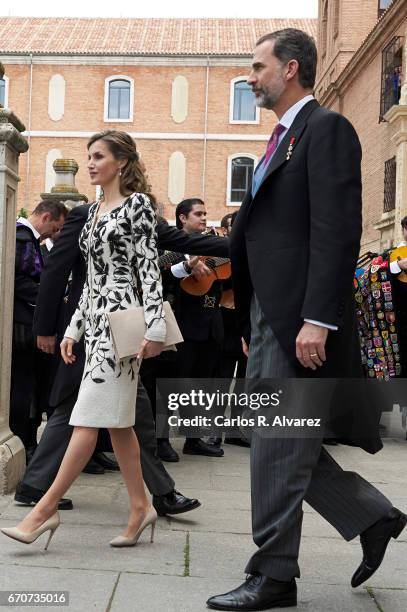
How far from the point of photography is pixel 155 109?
42219mm

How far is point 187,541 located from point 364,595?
1.02 meters

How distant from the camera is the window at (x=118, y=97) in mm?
42625

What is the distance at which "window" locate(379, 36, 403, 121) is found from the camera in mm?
23016

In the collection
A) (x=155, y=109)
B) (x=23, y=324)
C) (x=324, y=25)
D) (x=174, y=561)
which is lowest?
(x=174, y=561)

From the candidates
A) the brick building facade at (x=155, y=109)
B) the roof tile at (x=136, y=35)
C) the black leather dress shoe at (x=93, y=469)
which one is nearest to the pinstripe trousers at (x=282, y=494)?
the black leather dress shoe at (x=93, y=469)

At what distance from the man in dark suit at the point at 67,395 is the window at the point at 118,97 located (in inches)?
1532

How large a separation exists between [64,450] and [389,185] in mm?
19602

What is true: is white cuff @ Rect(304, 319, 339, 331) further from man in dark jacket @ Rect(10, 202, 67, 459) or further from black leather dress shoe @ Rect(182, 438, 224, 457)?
black leather dress shoe @ Rect(182, 438, 224, 457)

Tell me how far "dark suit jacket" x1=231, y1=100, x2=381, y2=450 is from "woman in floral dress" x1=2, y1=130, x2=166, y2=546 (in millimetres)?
739

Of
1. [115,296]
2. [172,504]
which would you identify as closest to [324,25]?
[172,504]

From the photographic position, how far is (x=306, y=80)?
3.49 meters

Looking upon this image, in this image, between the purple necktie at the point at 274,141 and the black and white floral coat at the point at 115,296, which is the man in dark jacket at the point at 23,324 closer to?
the black and white floral coat at the point at 115,296

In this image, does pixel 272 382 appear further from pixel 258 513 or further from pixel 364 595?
pixel 364 595

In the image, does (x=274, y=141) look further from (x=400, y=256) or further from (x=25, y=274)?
(x=400, y=256)
